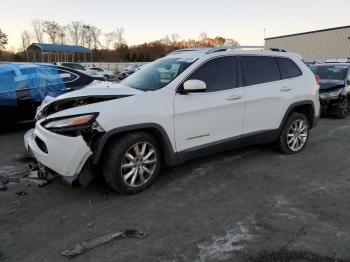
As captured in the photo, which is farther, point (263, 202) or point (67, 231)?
point (263, 202)

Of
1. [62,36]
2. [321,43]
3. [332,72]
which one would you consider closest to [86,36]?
[62,36]

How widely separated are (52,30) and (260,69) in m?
79.7

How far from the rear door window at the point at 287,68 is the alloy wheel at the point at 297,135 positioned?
813 mm

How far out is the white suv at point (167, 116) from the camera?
3.90 meters

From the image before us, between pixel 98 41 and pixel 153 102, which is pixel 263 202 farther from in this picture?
pixel 98 41

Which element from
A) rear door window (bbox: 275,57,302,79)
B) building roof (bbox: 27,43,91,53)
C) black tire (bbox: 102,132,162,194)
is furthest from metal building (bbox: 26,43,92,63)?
black tire (bbox: 102,132,162,194)

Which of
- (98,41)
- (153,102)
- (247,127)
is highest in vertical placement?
(98,41)

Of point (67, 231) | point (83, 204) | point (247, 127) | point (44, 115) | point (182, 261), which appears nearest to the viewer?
point (182, 261)

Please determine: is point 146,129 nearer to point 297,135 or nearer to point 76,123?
point 76,123

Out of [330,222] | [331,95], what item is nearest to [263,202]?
[330,222]

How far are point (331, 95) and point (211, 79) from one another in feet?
21.3

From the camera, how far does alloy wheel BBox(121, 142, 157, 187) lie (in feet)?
13.6

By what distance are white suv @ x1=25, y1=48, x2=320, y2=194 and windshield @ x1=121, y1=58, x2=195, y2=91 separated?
0.02 meters

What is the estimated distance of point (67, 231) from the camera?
136 inches
